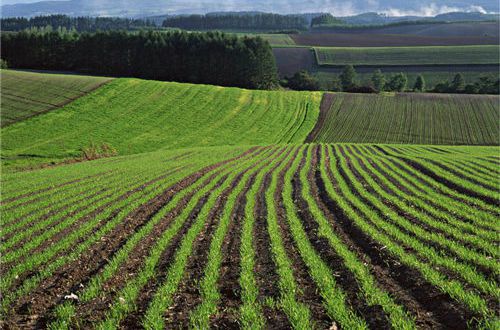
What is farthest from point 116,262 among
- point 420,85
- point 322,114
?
point 420,85

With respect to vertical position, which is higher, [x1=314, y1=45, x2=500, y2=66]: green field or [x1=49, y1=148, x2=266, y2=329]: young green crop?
[x1=314, y1=45, x2=500, y2=66]: green field

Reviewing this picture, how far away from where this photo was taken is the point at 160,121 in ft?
200

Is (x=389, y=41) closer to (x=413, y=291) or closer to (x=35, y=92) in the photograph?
A: (x=35, y=92)

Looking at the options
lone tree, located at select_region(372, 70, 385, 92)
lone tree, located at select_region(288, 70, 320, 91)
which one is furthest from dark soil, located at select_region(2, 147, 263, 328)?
lone tree, located at select_region(372, 70, 385, 92)

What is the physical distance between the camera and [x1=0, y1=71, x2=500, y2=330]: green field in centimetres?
823

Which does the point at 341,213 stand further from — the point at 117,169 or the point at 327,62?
the point at 327,62

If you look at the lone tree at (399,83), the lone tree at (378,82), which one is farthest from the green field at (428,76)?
the lone tree at (399,83)

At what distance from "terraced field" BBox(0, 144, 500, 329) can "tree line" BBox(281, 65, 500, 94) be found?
81734mm

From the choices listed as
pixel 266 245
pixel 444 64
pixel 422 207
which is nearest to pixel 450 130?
pixel 422 207

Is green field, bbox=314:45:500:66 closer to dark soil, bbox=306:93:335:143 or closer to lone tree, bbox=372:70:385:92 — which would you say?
lone tree, bbox=372:70:385:92

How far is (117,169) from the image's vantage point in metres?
30.0

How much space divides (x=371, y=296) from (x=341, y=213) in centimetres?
758

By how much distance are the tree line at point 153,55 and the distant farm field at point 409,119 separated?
1063 inches

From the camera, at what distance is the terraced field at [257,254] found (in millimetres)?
8180
